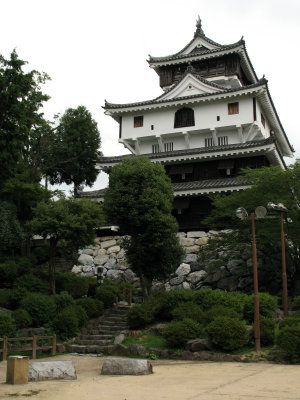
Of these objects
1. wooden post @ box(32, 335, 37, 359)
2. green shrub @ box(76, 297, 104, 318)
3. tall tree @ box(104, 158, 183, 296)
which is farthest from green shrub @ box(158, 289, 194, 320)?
wooden post @ box(32, 335, 37, 359)

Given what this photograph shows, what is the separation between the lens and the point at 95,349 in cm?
1909

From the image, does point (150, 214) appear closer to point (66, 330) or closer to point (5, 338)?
point (66, 330)

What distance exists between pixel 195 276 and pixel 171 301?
8000 millimetres

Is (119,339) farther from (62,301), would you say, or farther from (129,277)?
(129,277)

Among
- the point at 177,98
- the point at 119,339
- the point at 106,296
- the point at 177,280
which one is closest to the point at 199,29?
the point at 177,98

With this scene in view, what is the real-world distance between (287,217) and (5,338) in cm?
1422

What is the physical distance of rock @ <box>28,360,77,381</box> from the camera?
1220cm

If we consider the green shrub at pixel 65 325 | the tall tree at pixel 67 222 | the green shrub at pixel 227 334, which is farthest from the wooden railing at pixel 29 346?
the green shrub at pixel 227 334

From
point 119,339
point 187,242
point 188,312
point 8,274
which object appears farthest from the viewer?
point 187,242

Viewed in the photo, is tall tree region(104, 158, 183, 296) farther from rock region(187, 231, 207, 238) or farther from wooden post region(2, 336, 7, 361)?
rock region(187, 231, 207, 238)

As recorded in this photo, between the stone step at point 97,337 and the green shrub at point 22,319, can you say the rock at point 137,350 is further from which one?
the green shrub at point 22,319

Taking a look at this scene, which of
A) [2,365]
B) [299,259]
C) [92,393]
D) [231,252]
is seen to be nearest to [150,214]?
[231,252]

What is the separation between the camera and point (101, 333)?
21.0 meters

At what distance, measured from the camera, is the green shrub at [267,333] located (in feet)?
54.3
